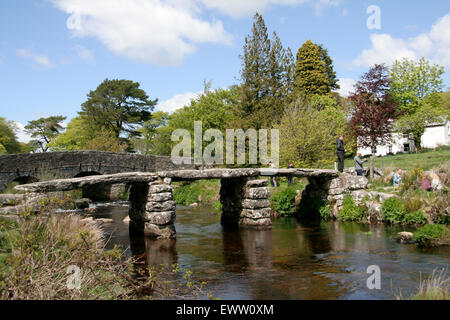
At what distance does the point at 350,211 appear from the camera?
55.0ft

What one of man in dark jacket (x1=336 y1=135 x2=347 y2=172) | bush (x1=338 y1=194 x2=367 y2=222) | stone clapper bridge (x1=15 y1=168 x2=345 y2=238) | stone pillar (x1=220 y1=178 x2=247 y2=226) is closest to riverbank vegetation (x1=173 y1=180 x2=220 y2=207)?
stone pillar (x1=220 y1=178 x2=247 y2=226)

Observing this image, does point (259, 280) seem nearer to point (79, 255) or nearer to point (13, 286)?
point (79, 255)

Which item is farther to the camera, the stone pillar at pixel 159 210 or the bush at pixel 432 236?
the stone pillar at pixel 159 210

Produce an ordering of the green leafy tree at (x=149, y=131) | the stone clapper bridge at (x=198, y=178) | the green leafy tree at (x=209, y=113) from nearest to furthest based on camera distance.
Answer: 1. the stone clapper bridge at (x=198, y=178)
2. the green leafy tree at (x=209, y=113)
3. the green leafy tree at (x=149, y=131)

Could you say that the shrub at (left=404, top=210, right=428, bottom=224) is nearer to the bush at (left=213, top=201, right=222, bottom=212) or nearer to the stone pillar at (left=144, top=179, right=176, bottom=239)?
the stone pillar at (left=144, top=179, right=176, bottom=239)

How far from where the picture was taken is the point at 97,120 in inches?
1700

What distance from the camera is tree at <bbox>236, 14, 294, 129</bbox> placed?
1249 inches

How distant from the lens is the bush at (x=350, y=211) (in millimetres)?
16469

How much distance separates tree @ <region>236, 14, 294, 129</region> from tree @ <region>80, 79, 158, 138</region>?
16673 millimetres

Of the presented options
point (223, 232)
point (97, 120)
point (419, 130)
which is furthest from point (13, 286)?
point (97, 120)

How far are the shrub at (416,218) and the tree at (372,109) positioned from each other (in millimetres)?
6724

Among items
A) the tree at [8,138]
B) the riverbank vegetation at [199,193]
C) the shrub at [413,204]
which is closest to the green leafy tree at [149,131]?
the tree at [8,138]

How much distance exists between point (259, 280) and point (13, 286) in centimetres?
519

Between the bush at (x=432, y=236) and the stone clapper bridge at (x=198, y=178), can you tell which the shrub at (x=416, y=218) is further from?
the stone clapper bridge at (x=198, y=178)
